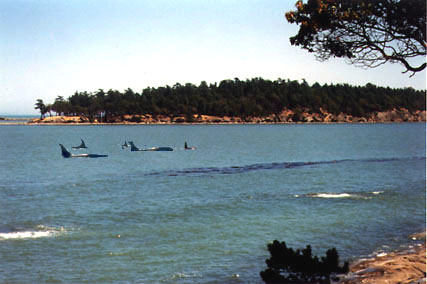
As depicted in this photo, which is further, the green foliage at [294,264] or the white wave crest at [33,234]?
the white wave crest at [33,234]

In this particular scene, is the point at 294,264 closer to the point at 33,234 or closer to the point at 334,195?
the point at 33,234

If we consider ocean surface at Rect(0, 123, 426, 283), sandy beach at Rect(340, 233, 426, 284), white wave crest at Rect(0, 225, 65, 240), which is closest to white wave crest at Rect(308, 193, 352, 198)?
ocean surface at Rect(0, 123, 426, 283)

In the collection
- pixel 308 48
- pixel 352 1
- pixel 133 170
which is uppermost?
pixel 352 1

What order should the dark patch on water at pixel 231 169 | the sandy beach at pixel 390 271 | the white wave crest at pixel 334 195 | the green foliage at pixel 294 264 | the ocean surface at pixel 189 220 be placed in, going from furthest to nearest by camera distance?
the dark patch on water at pixel 231 169 → the white wave crest at pixel 334 195 → the ocean surface at pixel 189 220 → the sandy beach at pixel 390 271 → the green foliage at pixel 294 264

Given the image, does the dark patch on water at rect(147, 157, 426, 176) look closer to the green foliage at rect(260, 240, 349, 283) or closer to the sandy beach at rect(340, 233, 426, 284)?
the sandy beach at rect(340, 233, 426, 284)

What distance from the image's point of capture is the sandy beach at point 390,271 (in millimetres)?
17766

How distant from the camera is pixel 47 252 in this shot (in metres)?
25.0

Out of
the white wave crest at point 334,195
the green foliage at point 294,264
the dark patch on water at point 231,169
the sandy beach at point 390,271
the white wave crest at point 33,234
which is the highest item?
the green foliage at point 294,264

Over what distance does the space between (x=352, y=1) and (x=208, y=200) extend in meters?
25.2

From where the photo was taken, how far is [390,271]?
18.8m

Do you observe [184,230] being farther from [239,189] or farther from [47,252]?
[239,189]

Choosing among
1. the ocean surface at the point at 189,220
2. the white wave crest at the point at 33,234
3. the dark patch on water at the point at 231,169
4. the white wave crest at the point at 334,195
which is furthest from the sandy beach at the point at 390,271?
the dark patch on water at the point at 231,169

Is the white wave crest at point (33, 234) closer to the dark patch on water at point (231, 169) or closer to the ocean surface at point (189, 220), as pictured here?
the ocean surface at point (189, 220)

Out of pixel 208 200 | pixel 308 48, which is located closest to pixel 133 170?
pixel 208 200
